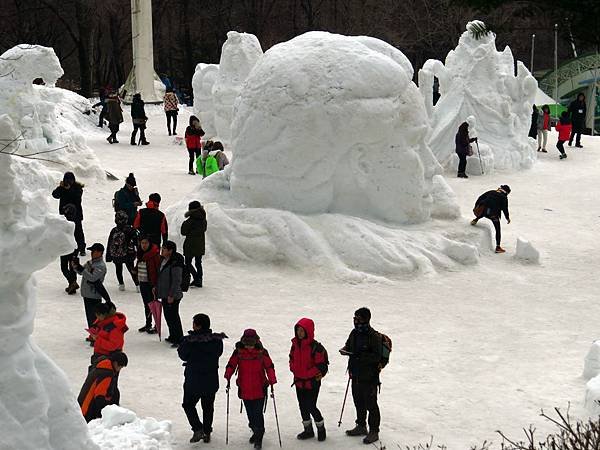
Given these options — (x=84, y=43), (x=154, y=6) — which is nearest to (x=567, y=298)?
(x=84, y=43)

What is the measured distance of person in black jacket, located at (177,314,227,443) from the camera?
306 inches

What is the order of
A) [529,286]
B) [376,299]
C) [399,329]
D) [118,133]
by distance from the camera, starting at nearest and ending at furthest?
[399,329] → [376,299] → [529,286] → [118,133]

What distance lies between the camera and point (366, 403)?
7934mm

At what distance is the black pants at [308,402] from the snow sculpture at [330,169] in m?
4.88

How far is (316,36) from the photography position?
1374 cm

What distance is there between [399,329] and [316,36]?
4.56m

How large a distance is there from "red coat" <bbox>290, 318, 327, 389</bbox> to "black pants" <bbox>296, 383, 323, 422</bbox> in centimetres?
4

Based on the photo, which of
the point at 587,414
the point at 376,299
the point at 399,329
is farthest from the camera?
the point at 376,299

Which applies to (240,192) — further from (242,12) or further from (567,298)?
(242,12)

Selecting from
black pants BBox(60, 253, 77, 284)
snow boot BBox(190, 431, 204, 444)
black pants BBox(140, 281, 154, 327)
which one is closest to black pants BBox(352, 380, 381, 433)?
snow boot BBox(190, 431, 204, 444)

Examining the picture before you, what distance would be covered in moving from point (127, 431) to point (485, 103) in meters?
16.9

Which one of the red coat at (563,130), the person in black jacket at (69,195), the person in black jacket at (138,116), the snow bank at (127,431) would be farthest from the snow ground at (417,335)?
the red coat at (563,130)

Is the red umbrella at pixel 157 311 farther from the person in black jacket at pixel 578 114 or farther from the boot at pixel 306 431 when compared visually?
the person in black jacket at pixel 578 114

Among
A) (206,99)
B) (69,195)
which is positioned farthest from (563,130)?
(69,195)
